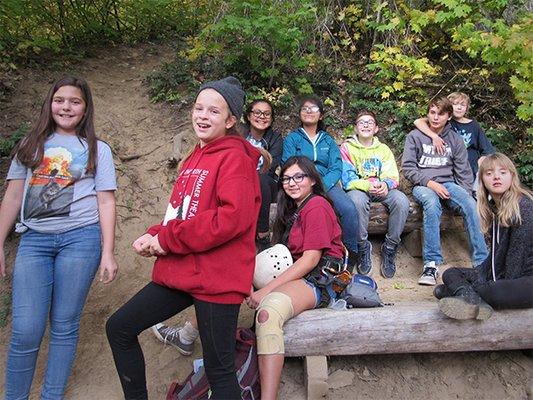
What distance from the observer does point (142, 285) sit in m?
4.31

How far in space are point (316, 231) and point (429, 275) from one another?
6.44 feet

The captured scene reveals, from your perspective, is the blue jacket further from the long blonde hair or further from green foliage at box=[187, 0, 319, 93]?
green foliage at box=[187, 0, 319, 93]

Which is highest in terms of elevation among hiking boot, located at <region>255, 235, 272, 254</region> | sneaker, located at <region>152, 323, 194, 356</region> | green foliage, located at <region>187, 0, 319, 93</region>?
green foliage, located at <region>187, 0, 319, 93</region>

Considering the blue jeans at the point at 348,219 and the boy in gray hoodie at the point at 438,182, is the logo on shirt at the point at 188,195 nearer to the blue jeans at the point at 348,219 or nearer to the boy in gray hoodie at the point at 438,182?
the blue jeans at the point at 348,219

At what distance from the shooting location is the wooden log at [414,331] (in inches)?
124

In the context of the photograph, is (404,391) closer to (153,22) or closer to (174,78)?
(174,78)

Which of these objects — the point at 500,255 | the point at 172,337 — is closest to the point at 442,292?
the point at 500,255

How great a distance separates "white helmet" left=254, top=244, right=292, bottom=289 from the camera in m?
3.23

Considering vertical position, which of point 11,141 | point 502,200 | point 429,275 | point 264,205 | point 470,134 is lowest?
point 429,275

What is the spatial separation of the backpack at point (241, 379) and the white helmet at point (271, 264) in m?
0.49

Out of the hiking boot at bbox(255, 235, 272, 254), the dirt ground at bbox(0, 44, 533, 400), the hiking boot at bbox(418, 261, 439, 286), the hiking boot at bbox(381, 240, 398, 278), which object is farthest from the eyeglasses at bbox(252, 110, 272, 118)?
the hiking boot at bbox(418, 261, 439, 286)

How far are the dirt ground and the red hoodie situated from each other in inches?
54.4

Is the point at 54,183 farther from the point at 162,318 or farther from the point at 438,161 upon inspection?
the point at 438,161

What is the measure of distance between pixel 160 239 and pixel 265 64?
5.53 m
